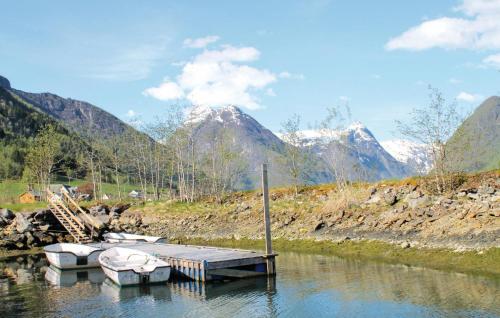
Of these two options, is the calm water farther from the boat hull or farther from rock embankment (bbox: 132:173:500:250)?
rock embankment (bbox: 132:173:500:250)

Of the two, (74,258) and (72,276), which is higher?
(74,258)

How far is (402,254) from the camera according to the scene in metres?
35.2

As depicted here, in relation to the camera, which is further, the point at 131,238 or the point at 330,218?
the point at 131,238

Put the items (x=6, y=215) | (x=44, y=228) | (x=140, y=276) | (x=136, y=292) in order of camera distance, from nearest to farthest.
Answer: (x=136, y=292) < (x=140, y=276) < (x=44, y=228) < (x=6, y=215)

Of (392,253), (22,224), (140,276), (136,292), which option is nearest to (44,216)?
(22,224)

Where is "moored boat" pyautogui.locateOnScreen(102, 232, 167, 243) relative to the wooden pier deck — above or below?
above

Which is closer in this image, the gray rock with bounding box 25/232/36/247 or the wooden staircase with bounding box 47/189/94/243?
the wooden staircase with bounding box 47/189/94/243

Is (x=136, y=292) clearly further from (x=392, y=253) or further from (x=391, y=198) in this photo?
(x=391, y=198)

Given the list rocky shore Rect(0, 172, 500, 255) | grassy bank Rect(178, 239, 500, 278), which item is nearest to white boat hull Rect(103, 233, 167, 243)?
grassy bank Rect(178, 239, 500, 278)

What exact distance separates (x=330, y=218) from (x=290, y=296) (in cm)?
2272

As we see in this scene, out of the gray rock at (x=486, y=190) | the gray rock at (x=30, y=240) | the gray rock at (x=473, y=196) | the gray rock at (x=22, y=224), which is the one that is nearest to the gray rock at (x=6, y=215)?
the gray rock at (x=22, y=224)

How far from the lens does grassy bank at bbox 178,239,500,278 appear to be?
29503 mm

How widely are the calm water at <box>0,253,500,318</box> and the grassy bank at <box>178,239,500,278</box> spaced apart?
4.93 ft

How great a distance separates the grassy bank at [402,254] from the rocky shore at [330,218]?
819mm
